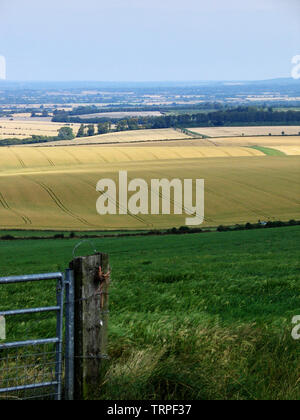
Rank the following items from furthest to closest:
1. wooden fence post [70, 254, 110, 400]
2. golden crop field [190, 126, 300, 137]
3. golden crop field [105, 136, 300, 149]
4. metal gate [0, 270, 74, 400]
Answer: golden crop field [190, 126, 300, 137] < golden crop field [105, 136, 300, 149] < wooden fence post [70, 254, 110, 400] < metal gate [0, 270, 74, 400]

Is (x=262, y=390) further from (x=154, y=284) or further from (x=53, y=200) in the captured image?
(x=53, y=200)

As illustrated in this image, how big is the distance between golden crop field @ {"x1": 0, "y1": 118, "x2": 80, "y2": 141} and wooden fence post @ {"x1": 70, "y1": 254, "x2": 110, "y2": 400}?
462 feet

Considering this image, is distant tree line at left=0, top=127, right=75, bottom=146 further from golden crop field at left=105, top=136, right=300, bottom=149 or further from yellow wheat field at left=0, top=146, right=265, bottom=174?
golden crop field at left=105, top=136, right=300, bottom=149

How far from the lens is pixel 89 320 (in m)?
4.88

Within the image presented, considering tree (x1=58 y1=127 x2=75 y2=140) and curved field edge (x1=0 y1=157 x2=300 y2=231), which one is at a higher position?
tree (x1=58 y1=127 x2=75 y2=140)

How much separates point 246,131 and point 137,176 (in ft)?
226

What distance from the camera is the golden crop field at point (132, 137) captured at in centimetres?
12632

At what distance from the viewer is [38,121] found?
189375 millimetres

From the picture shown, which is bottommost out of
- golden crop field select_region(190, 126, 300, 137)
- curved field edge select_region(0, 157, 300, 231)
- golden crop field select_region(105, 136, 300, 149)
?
curved field edge select_region(0, 157, 300, 231)

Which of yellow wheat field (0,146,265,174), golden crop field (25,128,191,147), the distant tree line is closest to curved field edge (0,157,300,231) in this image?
yellow wheat field (0,146,265,174)

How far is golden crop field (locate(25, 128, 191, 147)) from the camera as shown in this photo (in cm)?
12632

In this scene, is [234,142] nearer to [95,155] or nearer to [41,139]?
[95,155]

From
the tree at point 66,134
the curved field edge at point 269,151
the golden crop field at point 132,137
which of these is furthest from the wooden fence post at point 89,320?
the tree at point 66,134

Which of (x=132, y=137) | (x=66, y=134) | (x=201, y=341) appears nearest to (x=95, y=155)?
(x=132, y=137)
